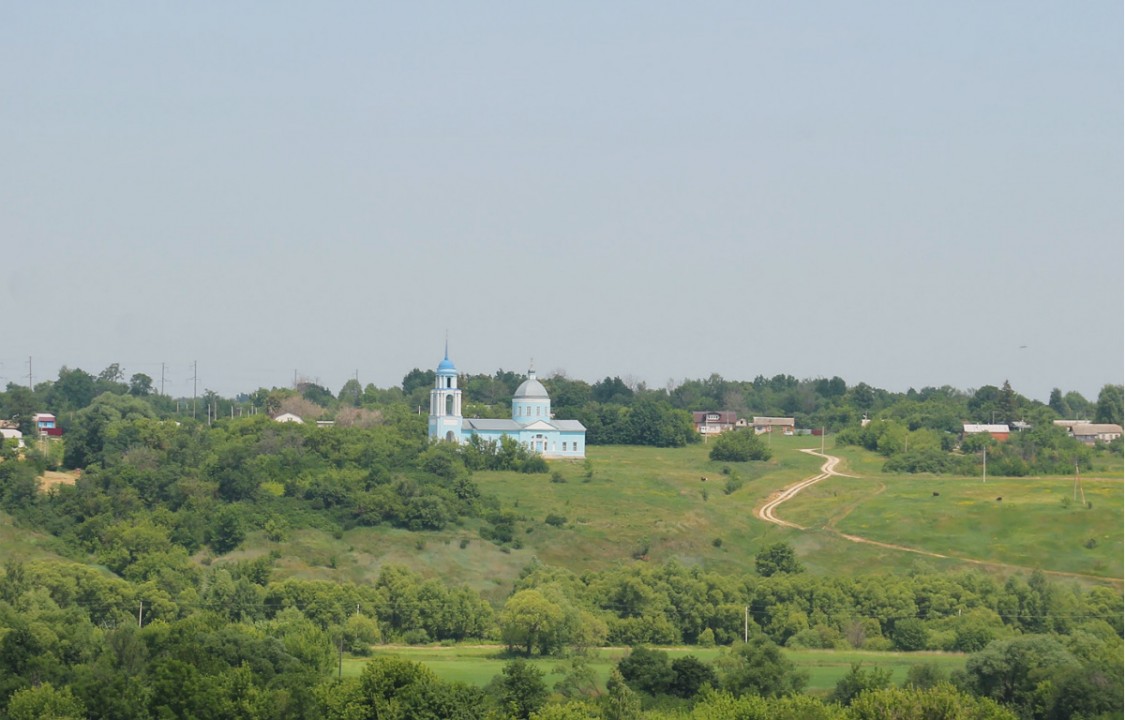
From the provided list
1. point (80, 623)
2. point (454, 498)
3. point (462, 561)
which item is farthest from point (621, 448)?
point (80, 623)

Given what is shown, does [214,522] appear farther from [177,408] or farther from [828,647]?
[177,408]

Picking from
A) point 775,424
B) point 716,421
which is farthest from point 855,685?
point 775,424

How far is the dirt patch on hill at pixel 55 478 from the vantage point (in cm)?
8739

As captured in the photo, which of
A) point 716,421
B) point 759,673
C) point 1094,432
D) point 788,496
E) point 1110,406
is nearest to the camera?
point 759,673

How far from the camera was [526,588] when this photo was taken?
6806cm

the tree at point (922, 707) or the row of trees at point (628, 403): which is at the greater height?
the row of trees at point (628, 403)

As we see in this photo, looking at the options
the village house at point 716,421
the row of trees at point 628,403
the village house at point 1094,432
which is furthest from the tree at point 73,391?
the village house at point 1094,432

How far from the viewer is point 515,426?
105812mm

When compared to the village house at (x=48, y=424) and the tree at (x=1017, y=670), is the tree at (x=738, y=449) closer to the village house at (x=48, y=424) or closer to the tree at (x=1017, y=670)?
the village house at (x=48, y=424)

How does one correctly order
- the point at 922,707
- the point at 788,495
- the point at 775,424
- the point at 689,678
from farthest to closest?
the point at 775,424
the point at 788,495
the point at 689,678
the point at 922,707

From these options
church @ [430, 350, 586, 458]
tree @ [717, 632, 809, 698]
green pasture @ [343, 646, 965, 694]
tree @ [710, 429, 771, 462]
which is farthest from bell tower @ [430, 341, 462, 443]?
tree @ [717, 632, 809, 698]

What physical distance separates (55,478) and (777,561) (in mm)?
41470

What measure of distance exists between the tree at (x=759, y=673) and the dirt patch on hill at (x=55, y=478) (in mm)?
45083

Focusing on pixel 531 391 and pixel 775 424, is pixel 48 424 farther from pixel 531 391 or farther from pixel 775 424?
pixel 775 424
